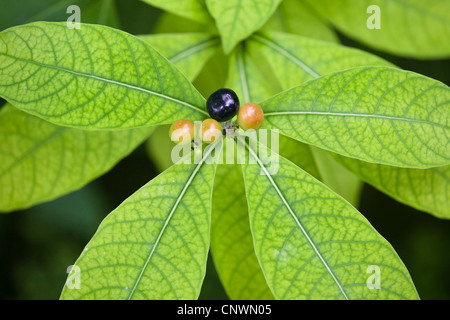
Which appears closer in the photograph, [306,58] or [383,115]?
[383,115]

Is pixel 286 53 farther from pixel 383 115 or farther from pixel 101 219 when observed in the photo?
pixel 101 219

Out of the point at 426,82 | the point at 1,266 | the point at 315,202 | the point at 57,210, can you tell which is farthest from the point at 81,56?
the point at 1,266

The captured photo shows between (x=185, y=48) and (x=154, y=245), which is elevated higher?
(x=185, y=48)

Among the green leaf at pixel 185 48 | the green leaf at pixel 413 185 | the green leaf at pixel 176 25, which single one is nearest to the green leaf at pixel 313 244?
the green leaf at pixel 413 185

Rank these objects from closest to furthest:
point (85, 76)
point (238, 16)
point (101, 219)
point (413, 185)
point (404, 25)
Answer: point (85, 76), point (238, 16), point (413, 185), point (404, 25), point (101, 219)

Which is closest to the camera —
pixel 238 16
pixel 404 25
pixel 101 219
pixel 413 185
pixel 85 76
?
pixel 85 76

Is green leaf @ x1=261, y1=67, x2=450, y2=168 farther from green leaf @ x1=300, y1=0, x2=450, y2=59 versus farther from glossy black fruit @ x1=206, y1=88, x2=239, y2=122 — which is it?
green leaf @ x1=300, y1=0, x2=450, y2=59

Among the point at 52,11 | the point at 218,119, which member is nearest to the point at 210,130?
the point at 218,119
